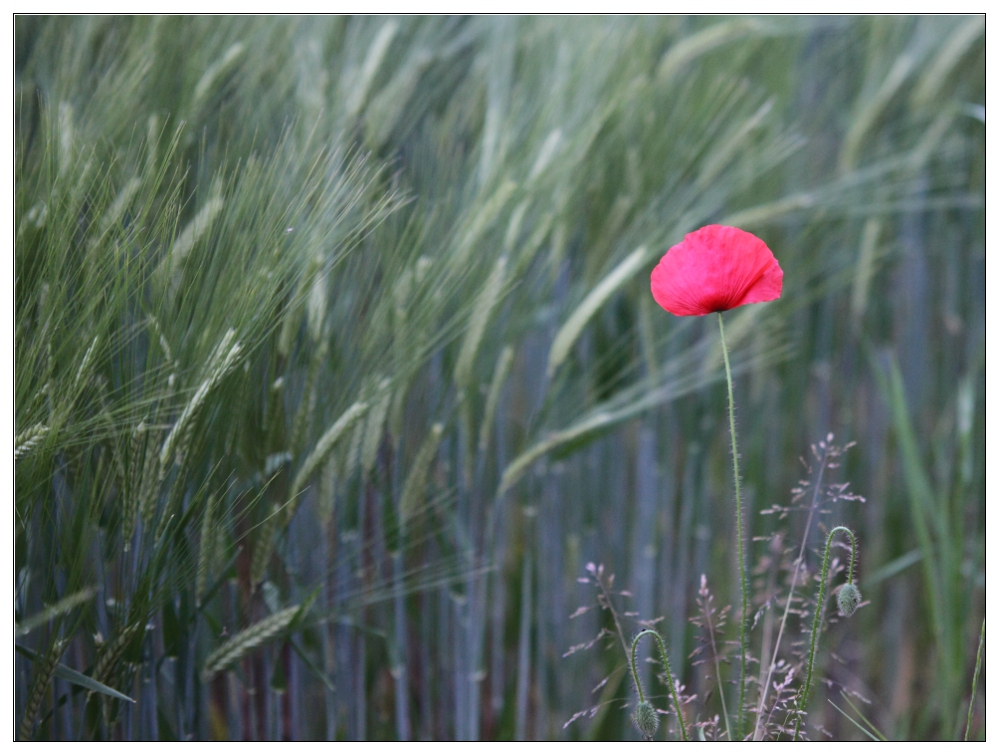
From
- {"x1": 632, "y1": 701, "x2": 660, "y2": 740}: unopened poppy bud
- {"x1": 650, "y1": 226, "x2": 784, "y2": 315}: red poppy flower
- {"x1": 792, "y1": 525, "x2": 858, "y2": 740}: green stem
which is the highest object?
{"x1": 650, "y1": 226, "x2": 784, "y2": 315}: red poppy flower

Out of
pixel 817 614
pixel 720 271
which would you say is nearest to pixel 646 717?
pixel 817 614

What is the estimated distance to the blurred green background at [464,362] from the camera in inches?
19.3

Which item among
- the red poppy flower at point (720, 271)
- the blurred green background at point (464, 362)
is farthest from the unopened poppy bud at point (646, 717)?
the red poppy flower at point (720, 271)

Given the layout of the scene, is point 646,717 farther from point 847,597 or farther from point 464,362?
point 464,362

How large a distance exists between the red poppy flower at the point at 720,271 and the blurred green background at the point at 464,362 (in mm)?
165

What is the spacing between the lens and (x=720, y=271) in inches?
16.3

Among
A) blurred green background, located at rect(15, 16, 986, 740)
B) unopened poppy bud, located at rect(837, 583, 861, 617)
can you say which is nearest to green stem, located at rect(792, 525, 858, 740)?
unopened poppy bud, located at rect(837, 583, 861, 617)

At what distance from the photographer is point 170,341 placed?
1.58ft

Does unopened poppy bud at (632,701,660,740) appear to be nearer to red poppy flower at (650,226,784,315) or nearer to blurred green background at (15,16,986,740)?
blurred green background at (15,16,986,740)

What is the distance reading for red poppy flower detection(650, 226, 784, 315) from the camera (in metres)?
0.42

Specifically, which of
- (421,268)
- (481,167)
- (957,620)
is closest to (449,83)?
(481,167)

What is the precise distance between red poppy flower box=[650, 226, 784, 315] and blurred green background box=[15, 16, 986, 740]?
0.17 meters

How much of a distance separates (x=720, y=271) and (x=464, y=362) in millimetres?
253
